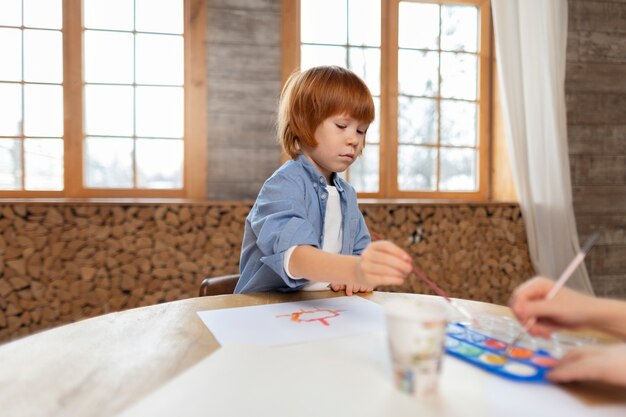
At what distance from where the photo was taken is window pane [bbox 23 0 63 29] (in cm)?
257

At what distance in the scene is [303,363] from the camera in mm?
645

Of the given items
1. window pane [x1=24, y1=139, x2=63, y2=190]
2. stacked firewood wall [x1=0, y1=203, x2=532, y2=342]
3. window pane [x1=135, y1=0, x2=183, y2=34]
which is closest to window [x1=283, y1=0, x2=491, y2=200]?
stacked firewood wall [x1=0, y1=203, x2=532, y2=342]

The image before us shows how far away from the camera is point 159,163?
8.89ft

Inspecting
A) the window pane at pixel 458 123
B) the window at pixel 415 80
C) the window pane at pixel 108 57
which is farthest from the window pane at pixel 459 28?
the window pane at pixel 108 57

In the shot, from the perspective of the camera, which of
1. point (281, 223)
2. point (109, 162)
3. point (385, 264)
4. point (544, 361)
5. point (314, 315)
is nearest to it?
point (544, 361)

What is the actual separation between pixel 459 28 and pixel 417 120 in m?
0.65

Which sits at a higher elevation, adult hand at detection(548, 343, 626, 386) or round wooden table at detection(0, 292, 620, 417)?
adult hand at detection(548, 343, 626, 386)

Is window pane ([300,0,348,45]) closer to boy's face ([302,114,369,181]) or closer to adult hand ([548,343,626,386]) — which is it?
boy's face ([302,114,369,181])

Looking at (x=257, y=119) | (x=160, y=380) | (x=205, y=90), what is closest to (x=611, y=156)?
(x=257, y=119)

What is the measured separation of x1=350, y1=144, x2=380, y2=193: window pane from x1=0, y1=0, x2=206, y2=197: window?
3.02 ft

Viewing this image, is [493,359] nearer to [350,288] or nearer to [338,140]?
[350,288]

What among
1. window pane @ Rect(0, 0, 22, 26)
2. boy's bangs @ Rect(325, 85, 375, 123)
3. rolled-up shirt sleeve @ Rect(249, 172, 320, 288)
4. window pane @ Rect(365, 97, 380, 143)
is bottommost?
rolled-up shirt sleeve @ Rect(249, 172, 320, 288)

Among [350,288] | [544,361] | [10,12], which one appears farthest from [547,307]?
[10,12]

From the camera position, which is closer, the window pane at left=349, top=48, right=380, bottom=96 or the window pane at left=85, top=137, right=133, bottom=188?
the window pane at left=85, top=137, right=133, bottom=188
